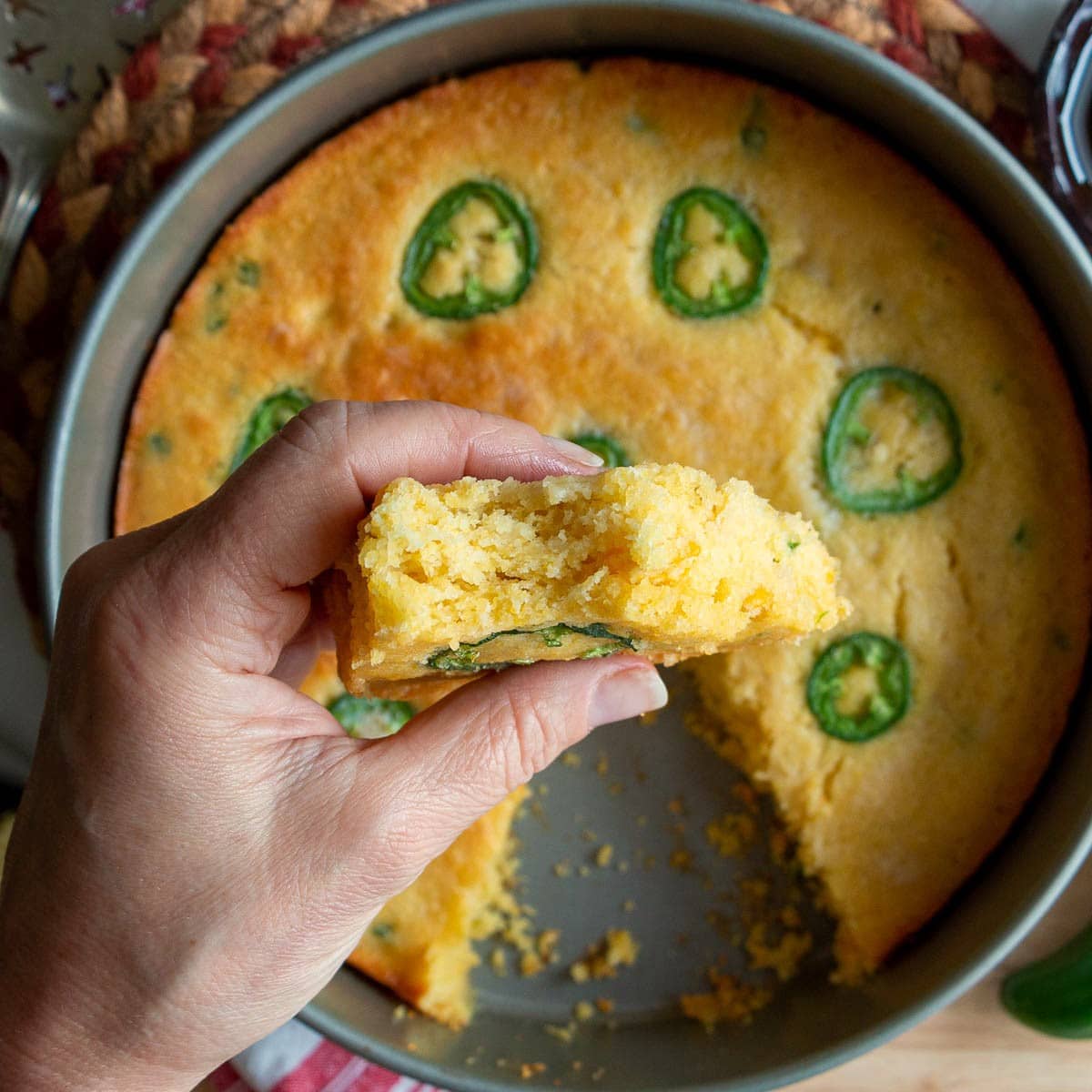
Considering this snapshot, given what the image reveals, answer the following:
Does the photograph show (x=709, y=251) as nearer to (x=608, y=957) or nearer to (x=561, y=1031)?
(x=608, y=957)

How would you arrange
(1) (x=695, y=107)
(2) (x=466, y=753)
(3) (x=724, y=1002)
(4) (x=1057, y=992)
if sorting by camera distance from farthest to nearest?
1. (3) (x=724, y=1002)
2. (1) (x=695, y=107)
3. (4) (x=1057, y=992)
4. (2) (x=466, y=753)

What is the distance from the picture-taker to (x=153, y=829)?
1716 millimetres

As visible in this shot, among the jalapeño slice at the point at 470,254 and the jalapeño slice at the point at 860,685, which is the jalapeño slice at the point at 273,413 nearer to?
the jalapeño slice at the point at 470,254

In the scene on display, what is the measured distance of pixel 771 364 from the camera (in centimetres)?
267

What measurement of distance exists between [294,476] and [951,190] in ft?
6.13

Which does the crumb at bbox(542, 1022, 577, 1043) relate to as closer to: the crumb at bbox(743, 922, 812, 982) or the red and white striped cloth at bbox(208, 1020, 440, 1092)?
the red and white striped cloth at bbox(208, 1020, 440, 1092)

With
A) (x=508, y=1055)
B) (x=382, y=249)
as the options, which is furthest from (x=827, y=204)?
(x=508, y=1055)

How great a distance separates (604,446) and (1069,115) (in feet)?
4.40

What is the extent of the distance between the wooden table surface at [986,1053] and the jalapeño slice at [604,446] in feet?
4.93

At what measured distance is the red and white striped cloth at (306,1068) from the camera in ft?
8.58

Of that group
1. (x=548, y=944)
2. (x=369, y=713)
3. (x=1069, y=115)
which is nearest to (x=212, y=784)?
(x=369, y=713)

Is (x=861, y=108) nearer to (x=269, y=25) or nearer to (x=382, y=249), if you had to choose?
(x=382, y=249)

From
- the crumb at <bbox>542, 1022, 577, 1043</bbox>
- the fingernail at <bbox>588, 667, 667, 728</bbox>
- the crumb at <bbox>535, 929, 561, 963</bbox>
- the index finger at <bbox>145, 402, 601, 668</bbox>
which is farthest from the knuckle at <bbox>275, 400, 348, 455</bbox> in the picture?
the crumb at <bbox>542, 1022, 577, 1043</bbox>

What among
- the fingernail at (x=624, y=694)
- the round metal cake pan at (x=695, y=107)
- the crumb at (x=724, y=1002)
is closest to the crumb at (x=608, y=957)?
the round metal cake pan at (x=695, y=107)
